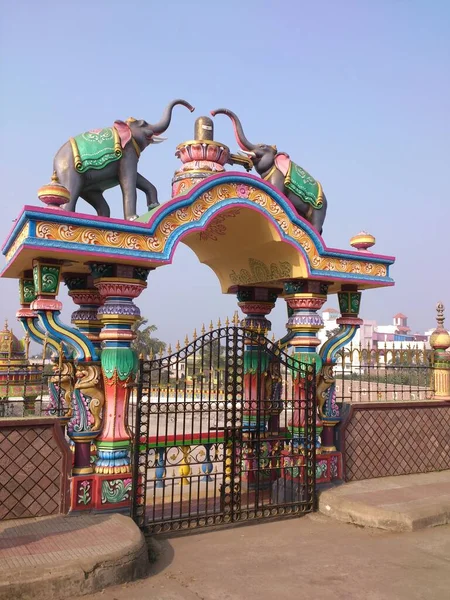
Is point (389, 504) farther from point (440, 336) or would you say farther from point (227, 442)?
point (440, 336)

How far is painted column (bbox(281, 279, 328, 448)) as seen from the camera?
286 inches

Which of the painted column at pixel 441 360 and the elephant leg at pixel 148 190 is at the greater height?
the elephant leg at pixel 148 190

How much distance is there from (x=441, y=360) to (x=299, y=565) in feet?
16.5

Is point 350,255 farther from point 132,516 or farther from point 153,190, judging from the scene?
point 132,516

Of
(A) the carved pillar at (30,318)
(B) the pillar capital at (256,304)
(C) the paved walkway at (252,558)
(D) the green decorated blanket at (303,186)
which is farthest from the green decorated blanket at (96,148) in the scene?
(C) the paved walkway at (252,558)

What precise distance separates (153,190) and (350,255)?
2.73 metres

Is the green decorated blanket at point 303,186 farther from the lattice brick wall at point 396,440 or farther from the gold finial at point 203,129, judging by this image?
the lattice brick wall at point 396,440

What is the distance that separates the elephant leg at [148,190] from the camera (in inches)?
269

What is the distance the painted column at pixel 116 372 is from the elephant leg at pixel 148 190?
1126 millimetres

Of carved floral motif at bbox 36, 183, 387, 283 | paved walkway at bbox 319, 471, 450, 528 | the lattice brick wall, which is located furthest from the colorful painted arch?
paved walkway at bbox 319, 471, 450, 528

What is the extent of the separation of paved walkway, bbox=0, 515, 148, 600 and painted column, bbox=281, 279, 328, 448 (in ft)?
9.59

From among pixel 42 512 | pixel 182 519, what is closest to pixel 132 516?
pixel 182 519

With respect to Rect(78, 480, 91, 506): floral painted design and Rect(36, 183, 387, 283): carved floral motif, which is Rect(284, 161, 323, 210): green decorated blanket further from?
Rect(78, 480, 91, 506): floral painted design

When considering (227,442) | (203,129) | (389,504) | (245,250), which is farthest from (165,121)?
(389,504)
